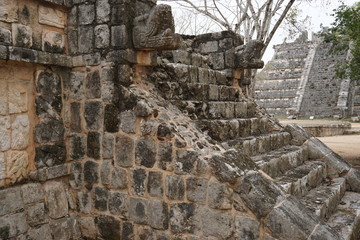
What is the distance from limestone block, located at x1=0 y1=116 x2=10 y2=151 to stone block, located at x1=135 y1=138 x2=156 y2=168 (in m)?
Answer: 1.26

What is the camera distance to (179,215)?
129 inches

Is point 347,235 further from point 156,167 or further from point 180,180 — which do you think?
point 156,167

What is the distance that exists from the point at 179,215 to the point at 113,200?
838mm

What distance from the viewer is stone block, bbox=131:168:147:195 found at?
11.5 feet

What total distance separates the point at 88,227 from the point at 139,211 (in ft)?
2.58

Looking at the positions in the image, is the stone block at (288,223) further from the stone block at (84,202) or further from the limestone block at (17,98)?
the limestone block at (17,98)

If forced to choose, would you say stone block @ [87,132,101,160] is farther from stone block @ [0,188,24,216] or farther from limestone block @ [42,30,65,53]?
limestone block @ [42,30,65,53]

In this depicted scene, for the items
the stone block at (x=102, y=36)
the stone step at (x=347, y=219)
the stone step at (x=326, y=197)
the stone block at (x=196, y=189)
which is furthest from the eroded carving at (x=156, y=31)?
the stone step at (x=347, y=219)

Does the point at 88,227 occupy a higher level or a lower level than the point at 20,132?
Result: lower

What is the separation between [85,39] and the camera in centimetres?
389

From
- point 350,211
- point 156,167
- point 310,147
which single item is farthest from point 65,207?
point 310,147

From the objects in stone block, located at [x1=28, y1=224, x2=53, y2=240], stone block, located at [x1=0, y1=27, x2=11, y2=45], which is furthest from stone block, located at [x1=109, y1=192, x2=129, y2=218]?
stone block, located at [x1=0, y1=27, x2=11, y2=45]

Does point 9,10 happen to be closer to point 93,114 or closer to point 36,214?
point 93,114

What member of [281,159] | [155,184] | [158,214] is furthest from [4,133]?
[281,159]
